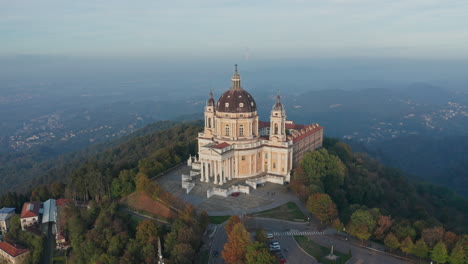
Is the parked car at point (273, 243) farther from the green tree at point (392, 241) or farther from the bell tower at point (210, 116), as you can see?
the bell tower at point (210, 116)

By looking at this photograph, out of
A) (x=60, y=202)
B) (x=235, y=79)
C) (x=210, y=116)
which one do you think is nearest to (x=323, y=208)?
(x=235, y=79)

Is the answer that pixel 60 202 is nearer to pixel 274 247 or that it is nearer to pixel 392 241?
pixel 274 247

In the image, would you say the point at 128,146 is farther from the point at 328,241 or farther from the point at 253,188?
the point at 328,241

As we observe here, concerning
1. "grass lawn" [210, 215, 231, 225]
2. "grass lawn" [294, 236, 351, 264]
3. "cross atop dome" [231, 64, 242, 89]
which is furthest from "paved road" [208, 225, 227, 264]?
"cross atop dome" [231, 64, 242, 89]

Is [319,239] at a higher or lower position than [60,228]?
higher

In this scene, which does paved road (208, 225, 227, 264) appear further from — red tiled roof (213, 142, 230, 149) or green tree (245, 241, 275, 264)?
red tiled roof (213, 142, 230, 149)
